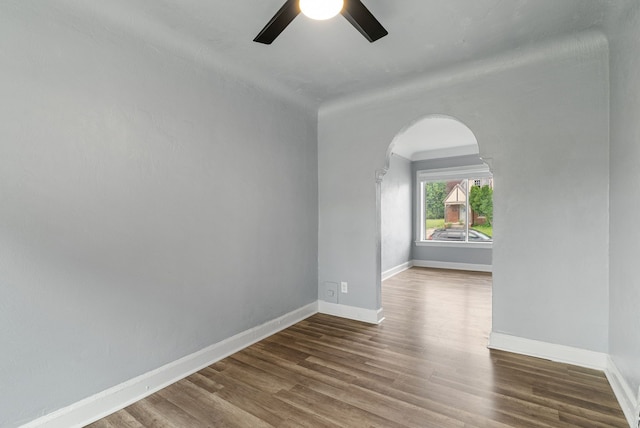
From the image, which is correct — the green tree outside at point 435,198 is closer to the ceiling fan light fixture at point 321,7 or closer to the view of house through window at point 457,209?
the view of house through window at point 457,209

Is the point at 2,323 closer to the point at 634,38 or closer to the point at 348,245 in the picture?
the point at 348,245

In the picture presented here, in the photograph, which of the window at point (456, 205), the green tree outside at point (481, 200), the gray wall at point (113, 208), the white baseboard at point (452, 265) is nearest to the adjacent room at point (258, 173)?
the gray wall at point (113, 208)

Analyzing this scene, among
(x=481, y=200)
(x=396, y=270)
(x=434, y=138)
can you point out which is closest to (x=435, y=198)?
(x=481, y=200)

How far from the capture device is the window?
6297mm

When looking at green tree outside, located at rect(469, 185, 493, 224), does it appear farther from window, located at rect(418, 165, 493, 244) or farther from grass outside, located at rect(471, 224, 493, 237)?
grass outside, located at rect(471, 224, 493, 237)

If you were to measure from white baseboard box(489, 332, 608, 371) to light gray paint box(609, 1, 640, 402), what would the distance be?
0.53 feet

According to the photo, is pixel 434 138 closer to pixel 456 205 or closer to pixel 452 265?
pixel 456 205

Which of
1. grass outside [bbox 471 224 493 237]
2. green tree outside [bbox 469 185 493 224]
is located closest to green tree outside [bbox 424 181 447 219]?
green tree outside [bbox 469 185 493 224]

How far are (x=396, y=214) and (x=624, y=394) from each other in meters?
4.44

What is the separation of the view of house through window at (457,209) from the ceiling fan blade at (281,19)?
223 inches

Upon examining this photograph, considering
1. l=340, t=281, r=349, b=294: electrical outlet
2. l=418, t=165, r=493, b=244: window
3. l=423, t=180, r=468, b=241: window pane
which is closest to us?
l=340, t=281, r=349, b=294: electrical outlet

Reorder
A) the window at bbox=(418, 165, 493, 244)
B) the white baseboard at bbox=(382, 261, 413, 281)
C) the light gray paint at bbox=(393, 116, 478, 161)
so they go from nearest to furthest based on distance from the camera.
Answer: the light gray paint at bbox=(393, 116, 478, 161), the white baseboard at bbox=(382, 261, 413, 281), the window at bbox=(418, 165, 493, 244)

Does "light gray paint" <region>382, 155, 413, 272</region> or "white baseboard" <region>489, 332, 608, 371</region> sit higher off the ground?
"light gray paint" <region>382, 155, 413, 272</region>

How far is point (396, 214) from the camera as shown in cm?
609
